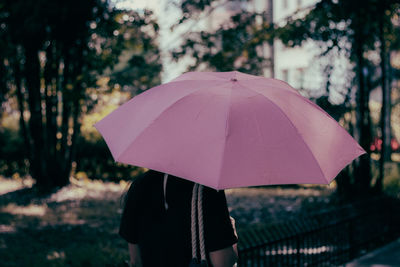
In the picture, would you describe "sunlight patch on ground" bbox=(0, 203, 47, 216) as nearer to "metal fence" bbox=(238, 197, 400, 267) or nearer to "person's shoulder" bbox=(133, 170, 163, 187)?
"metal fence" bbox=(238, 197, 400, 267)

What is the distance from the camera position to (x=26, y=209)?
959 cm

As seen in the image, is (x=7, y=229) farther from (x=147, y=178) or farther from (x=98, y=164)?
(x=147, y=178)

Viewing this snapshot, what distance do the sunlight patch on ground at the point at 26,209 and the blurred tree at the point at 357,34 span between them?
5883 mm

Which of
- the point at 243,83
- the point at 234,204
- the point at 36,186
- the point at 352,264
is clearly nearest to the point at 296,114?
the point at 243,83

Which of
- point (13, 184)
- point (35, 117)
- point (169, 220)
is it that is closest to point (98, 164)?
point (13, 184)

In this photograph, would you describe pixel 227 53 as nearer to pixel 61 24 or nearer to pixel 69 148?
pixel 61 24

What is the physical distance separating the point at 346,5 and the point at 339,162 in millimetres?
5274

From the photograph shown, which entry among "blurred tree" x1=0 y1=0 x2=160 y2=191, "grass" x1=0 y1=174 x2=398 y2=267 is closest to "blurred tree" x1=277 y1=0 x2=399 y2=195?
"grass" x1=0 y1=174 x2=398 y2=267

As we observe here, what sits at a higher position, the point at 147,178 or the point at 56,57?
the point at 56,57

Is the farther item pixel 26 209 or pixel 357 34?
pixel 26 209

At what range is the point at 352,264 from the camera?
6.30 metres

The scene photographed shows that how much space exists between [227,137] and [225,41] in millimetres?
7396

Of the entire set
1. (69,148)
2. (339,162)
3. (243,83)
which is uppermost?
(243,83)

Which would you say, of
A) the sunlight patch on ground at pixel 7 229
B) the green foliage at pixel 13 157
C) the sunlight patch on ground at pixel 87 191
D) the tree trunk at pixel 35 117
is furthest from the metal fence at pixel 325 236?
the green foliage at pixel 13 157
